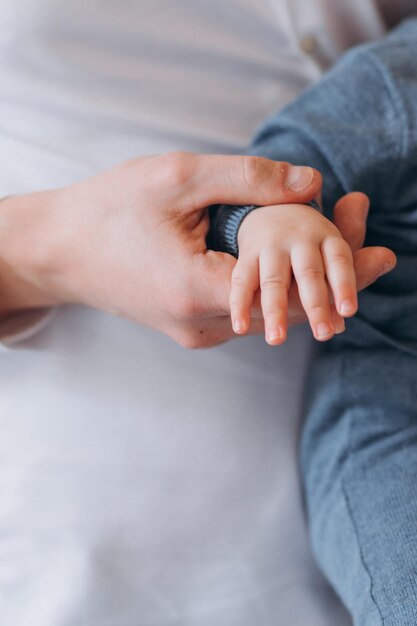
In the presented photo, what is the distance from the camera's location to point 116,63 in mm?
731

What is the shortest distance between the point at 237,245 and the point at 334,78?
26 centimetres

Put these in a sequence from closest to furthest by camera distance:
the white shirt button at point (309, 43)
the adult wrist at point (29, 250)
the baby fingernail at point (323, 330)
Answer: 1. the baby fingernail at point (323, 330)
2. the adult wrist at point (29, 250)
3. the white shirt button at point (309, 43)

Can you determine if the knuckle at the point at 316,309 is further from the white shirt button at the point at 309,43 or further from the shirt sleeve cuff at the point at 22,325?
the white shirt button at the point at 309,43

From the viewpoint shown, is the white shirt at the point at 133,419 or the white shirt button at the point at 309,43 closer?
the white shirt at the point at 133,419

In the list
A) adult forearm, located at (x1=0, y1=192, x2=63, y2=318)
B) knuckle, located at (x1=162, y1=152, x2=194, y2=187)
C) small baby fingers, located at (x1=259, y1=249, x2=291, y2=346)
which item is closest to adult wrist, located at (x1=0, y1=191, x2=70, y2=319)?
adult forearm, located at (x1=0, y1=192, x2=63, y2=318)

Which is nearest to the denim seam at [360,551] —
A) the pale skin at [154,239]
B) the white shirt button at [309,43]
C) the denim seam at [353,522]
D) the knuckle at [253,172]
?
the denim seam at [353,522]

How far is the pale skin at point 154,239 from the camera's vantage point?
1.80 feet

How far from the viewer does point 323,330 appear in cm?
44

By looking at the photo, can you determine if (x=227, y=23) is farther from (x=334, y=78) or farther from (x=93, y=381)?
(x=93, y=381)

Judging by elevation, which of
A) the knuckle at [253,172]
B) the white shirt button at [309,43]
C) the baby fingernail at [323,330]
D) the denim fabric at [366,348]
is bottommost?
the denim fabric at [366,348]

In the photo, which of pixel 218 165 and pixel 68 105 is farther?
pixel 68 105

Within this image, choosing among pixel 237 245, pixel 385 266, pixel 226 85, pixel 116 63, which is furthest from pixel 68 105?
pixel 385 266

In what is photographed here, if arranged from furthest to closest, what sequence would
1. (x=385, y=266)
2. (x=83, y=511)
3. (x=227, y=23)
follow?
(x=227, y=23)
(x=83, y=511)
(x=385, y=266)

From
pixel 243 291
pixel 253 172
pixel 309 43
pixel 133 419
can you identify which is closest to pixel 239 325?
pixel 243 291
